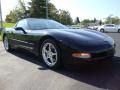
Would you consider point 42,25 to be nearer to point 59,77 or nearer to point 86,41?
point 86,41

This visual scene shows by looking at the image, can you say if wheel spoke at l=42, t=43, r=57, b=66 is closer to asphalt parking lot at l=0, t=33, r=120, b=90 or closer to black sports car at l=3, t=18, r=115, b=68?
black sports car at l=3, t=18, r=115, b=68

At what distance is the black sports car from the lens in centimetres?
442

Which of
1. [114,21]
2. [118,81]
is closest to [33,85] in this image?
[118,81]

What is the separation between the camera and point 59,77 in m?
4.32

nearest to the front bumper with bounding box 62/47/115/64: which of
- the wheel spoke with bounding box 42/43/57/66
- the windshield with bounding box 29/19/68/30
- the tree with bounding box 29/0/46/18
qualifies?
the wheel spoke with bounding box 42/43/57/66

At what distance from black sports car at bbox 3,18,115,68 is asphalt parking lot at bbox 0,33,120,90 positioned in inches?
11.3

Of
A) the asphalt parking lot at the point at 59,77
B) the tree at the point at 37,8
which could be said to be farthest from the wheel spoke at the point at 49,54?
the tree at the point at 37,8

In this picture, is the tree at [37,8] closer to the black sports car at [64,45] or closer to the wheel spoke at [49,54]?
the black sports car at [64,45]

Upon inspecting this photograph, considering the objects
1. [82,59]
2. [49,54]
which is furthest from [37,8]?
[82,59]

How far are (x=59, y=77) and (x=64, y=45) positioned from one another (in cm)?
65

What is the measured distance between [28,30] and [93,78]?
7.77 ft

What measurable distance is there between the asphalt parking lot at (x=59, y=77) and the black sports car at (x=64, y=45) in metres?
0.29

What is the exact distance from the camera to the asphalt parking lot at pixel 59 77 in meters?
3.79

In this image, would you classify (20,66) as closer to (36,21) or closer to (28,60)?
(28,60)
